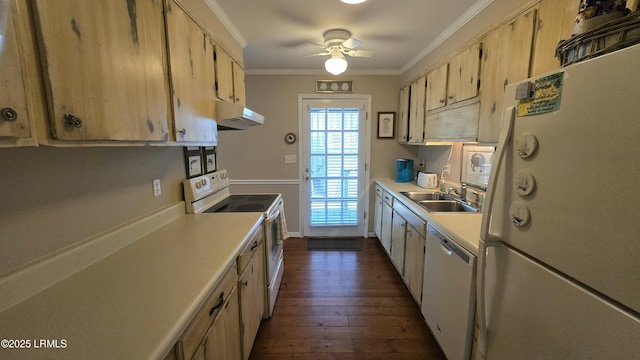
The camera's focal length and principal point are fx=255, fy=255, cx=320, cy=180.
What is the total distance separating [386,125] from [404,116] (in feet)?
1.11

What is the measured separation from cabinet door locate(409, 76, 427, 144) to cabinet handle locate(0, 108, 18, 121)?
10.2 ft

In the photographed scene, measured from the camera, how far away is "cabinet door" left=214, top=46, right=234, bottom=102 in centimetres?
203

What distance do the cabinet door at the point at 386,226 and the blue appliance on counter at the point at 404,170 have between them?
532mm

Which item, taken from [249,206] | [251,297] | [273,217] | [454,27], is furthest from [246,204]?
[454,27]

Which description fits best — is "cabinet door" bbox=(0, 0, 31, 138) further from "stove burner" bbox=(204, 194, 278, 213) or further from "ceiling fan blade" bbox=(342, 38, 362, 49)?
"ceiling fan blade" bbox=(342, 38, 362, 49)

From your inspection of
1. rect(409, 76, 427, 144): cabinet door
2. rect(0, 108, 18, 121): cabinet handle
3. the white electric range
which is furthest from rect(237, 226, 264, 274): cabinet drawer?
rect(409, 76, 427, 144): cabinet door

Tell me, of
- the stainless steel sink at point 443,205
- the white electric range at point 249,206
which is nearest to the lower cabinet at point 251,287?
the white electric range at point 249,206

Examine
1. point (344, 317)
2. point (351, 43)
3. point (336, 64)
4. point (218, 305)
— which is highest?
point (351, 43)

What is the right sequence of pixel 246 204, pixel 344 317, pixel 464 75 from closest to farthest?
pixel 464 75, pixel 344 317, pixel 246 204

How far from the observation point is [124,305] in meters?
0.86

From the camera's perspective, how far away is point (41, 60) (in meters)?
0.70

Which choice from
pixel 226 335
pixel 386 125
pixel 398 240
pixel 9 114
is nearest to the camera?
pixel 9 114

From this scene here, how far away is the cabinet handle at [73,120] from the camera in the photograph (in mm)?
763

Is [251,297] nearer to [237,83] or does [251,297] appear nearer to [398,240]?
[398,240]
